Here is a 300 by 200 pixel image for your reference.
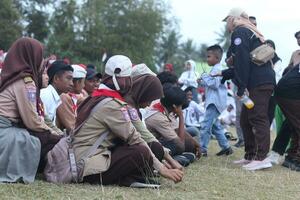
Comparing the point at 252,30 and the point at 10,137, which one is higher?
the point at 252,30

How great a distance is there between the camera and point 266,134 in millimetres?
6086

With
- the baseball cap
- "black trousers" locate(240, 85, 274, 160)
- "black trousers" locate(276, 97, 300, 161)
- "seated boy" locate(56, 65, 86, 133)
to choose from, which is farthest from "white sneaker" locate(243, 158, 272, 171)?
the baseball cap

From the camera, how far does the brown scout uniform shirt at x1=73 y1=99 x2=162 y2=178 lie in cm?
432

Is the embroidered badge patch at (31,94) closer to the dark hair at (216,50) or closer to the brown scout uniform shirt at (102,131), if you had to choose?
the brown scout uniform shirt at (102,131)

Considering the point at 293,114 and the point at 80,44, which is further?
the point at 80,44

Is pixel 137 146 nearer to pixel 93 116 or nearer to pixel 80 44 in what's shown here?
pixel 93 116

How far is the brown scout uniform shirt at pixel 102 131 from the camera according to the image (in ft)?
14.2

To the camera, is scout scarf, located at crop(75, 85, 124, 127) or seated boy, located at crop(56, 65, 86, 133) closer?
scout scarf, located at crop(75, 85, 124, 127)

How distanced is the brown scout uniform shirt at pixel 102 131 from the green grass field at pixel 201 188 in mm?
203

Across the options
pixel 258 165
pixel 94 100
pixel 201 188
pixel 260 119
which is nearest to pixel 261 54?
pixel 260 119

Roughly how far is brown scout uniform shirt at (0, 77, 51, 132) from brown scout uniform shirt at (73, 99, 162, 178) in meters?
0.42

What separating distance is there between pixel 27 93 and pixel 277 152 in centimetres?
360

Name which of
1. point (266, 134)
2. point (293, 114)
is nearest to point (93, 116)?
point (266, 134)

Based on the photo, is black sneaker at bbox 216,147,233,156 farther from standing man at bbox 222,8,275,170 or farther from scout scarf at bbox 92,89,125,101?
scout scarf at bbox 92,89,125,101
